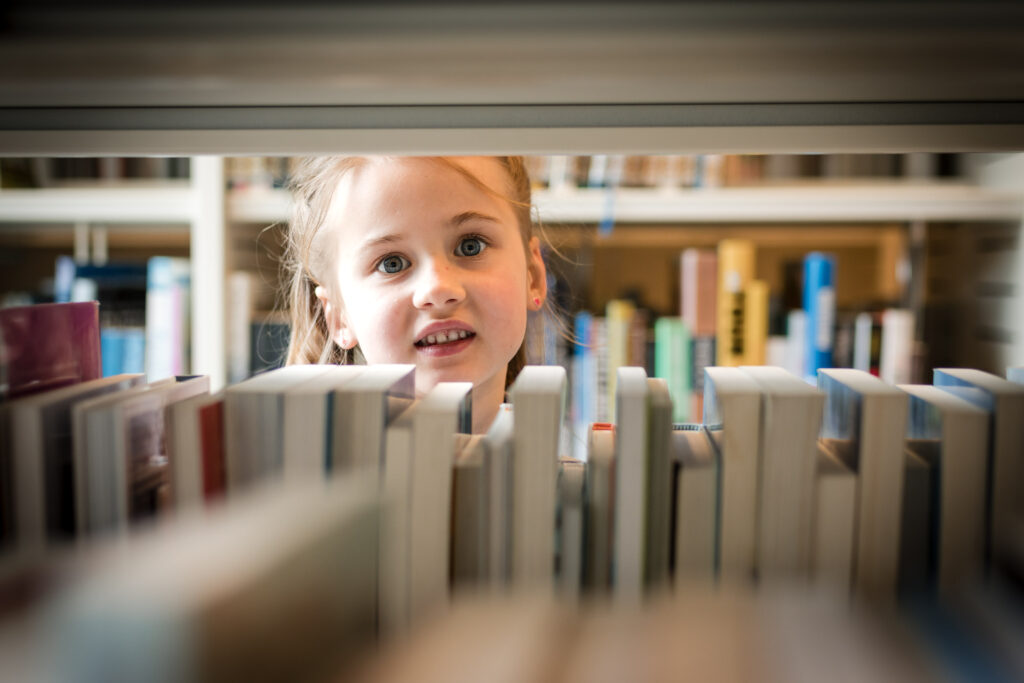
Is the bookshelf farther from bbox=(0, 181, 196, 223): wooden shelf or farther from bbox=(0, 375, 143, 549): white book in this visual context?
bbox=(0, 181, 196, 223): wooden shelf

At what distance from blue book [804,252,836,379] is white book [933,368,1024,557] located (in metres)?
1.37

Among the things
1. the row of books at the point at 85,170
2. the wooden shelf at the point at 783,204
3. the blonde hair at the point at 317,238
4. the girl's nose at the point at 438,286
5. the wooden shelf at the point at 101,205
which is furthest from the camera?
the row of books at the point at 85,170

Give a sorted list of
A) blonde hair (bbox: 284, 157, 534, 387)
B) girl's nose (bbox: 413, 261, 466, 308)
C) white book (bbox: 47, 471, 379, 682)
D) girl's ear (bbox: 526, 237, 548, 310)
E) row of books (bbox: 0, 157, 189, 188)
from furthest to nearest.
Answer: row of books (bbox: 0, 157, 189, 188), girl's ear (bbox: 526, 237, 548, 310), blonde hair (bbox: 284, 157, 534, 387), girl's nose (bbox: 413, 261, 466, 308), white book (bbox: 47, 471, 379, 682)

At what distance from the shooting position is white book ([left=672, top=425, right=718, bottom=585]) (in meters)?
0.47

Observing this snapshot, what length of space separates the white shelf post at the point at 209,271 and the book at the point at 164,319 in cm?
4

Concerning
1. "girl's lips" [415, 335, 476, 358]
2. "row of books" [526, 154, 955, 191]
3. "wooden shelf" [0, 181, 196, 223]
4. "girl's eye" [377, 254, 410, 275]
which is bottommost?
"girl's lips" [415, 335, 476, 358]

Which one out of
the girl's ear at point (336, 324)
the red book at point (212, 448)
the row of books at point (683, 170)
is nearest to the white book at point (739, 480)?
the red book at point (212, 448)

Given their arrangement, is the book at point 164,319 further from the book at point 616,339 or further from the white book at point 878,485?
the white book at point 878,485

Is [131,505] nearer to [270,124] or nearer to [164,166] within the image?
[270,124]

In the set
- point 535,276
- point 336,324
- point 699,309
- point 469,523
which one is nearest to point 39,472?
point 469,523

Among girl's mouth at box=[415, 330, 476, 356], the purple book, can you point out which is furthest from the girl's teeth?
the purple book

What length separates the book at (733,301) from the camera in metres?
1.77

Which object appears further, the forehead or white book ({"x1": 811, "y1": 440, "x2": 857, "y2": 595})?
the forehead

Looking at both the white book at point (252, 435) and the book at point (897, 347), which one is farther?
the book at point (897, 347)
